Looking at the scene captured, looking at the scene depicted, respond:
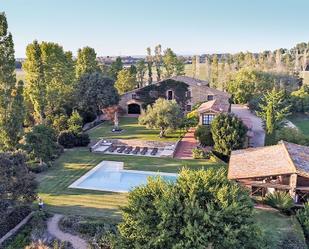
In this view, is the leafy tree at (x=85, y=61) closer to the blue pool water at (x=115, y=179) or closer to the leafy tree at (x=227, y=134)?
the blue pool water at (x=115, y=179)

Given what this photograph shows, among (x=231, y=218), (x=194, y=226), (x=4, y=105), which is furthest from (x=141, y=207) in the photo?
(x=4, y=105)

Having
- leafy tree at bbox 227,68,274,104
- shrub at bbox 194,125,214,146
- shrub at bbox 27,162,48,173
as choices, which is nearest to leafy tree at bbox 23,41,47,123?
shrub at bbox 27,162,48,173

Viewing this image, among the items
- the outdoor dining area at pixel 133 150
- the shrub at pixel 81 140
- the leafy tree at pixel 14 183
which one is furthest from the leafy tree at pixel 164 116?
the leafy tree at pixel 14 183

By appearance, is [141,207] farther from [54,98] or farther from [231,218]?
[54,98]

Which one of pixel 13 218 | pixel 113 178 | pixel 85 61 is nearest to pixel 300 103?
A: pixel 85 61

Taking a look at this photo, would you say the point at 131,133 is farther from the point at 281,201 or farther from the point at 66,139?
the point at 281,201

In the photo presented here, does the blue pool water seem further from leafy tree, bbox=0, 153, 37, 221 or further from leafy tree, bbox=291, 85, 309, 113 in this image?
leafy tree, bbox=291, 85, 309, 113
